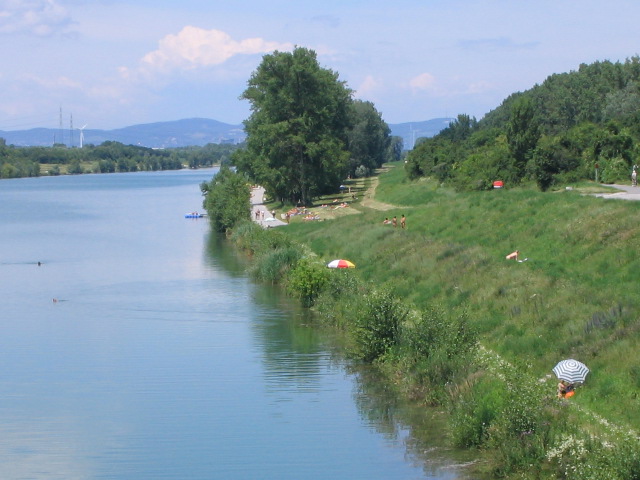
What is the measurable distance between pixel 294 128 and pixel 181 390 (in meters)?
48.6

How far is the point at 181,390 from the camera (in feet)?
74.2

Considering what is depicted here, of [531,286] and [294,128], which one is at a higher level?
[294,128]

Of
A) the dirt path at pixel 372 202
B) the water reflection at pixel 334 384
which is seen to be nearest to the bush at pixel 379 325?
the water reflection at pixel 334 384

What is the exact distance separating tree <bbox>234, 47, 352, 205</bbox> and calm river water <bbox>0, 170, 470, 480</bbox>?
2624 centimetres

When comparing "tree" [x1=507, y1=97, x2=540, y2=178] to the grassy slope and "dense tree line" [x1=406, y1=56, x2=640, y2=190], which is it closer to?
"dense tree line" [x1=406, y1=56, x2=640, y2=190]

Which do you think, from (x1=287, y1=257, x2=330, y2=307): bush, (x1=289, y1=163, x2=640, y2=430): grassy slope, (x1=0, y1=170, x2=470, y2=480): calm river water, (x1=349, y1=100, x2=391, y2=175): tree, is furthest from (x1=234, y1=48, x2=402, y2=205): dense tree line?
(x1=287, y1=257, x2=330, y2=307): bush

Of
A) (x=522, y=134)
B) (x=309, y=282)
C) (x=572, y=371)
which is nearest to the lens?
(x=572, y=371)

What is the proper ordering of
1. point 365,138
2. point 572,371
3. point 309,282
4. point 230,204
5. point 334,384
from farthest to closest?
1. point 365,138
2. point 230,204
3. point 309,282
4. point 334,384
5. point 572,371

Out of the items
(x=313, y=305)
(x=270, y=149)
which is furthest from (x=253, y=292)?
(x=270, y=149)

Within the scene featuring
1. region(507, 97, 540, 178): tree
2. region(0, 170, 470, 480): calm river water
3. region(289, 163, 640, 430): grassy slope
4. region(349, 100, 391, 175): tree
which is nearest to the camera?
region(0, 170, 470, 480): calm river water

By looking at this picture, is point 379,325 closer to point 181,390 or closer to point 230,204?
point 181,390

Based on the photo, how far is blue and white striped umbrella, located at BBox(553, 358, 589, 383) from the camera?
17484mm

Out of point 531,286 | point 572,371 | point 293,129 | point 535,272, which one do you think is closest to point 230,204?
point 293,129

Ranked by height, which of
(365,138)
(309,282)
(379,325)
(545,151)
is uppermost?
(365,138)
